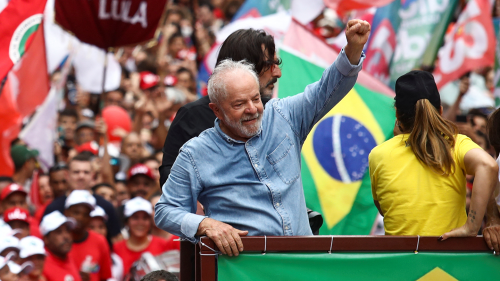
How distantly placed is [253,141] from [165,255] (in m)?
2.67

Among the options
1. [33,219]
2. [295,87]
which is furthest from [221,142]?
[33,219]

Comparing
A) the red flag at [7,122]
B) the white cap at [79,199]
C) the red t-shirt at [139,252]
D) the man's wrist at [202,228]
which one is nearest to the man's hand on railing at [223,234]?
the man's wrist at [202,228]

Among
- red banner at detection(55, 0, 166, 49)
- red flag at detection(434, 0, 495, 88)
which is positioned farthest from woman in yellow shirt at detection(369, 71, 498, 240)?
red flag at detection(434, 0, 495, 88)

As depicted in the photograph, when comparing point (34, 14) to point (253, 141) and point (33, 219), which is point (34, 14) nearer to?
point (33, 219)

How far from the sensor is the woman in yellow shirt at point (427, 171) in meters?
2.76

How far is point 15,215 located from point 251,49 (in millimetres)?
3198

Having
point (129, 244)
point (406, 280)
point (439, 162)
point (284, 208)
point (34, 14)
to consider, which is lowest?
point (129, 244)

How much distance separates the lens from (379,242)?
268cm

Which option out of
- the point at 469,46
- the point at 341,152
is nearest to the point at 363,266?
the point at 341,152

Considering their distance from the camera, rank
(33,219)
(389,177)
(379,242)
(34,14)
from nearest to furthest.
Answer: (379,242)
(389,177)
(34,14)
(33,219)

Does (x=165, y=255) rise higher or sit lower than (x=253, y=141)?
lower

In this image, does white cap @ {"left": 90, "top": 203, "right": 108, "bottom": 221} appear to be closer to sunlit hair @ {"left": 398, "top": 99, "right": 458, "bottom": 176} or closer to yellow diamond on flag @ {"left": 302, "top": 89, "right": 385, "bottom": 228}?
yellow diamond on flag @ {"left": 302, "top": 89, "right": 385, "bottom": 228}

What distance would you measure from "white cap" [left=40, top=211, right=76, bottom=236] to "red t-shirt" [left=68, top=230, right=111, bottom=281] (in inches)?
8.7

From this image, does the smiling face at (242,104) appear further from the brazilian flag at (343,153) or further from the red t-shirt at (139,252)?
the red t-shirt at (139,252)
